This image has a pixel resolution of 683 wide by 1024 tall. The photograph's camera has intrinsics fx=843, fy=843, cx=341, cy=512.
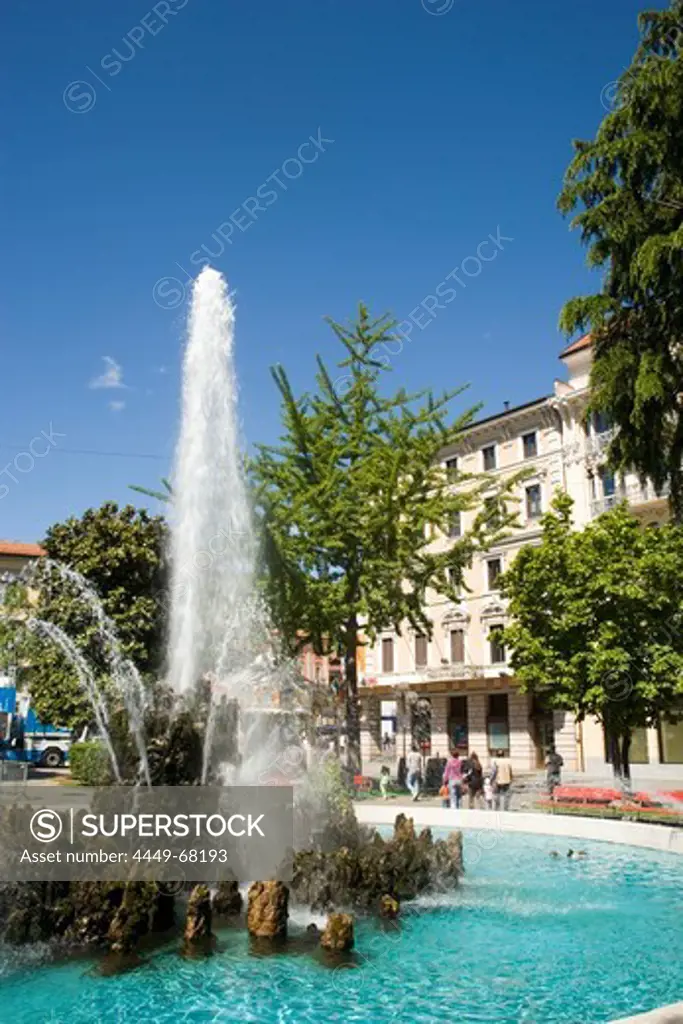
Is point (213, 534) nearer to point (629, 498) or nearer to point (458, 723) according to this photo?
point (629, 498)

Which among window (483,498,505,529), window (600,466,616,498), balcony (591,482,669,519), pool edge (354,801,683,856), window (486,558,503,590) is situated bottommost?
pool edge (354,801,683,856)

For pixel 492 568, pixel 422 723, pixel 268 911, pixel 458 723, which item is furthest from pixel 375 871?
pixel 422 723

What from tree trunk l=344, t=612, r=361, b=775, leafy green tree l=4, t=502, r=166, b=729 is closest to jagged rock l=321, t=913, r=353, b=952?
tree trunk l=344, t=612, r=361, b=775

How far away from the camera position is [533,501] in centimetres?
3903

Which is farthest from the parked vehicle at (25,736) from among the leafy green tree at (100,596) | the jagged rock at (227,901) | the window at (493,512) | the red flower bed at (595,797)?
the jagged rock at (227,901)

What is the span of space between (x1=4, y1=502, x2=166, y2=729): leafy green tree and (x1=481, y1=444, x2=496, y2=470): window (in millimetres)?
18107

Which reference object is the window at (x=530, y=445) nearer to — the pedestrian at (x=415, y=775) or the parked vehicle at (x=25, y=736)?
the pedestrian at (x=415, y=775)

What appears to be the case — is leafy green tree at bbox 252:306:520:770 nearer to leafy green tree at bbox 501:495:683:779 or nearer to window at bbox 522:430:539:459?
leafy green tree at bbox 501:495:683:779

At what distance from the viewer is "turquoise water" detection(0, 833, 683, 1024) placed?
6340mm

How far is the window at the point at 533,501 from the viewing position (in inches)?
1524

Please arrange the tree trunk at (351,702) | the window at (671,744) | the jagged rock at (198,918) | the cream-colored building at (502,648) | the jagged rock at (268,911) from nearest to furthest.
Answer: the jagged rock at (198,918) → the jagged rock at (268,911) → the tree trunk at (351,702) → the window at (671,744) → the cream-colored building at (502,648)

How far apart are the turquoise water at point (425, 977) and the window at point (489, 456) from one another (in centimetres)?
3239

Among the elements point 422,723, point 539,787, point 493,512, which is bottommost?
point 539,787

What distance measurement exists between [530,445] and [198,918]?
34.0 m
